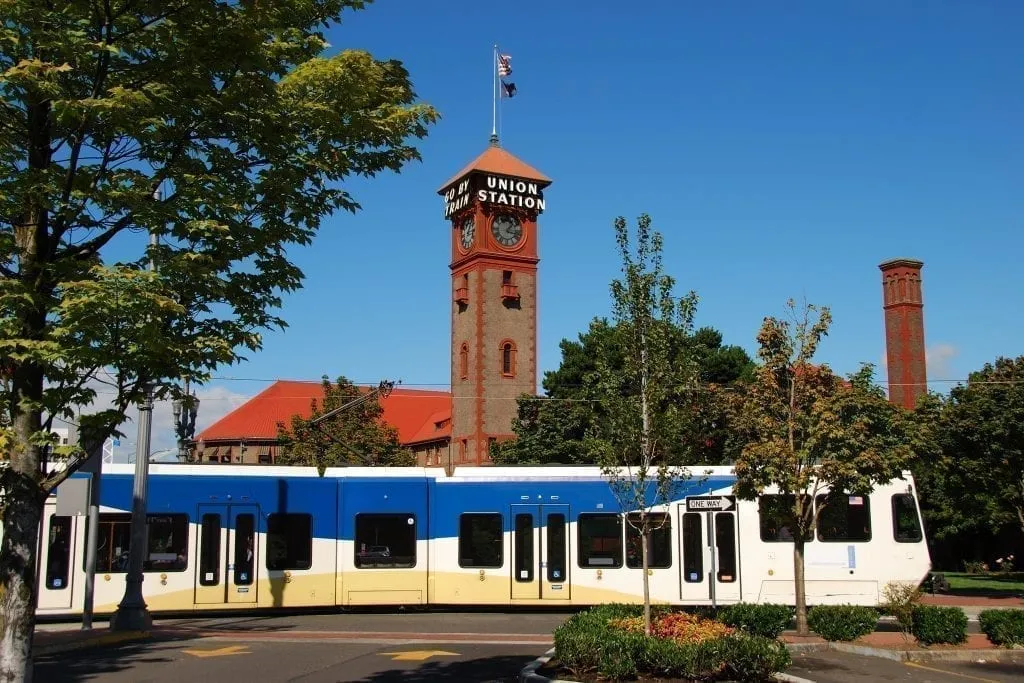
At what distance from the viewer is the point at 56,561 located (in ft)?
72.9

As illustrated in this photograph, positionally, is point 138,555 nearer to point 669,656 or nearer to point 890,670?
point 669,656

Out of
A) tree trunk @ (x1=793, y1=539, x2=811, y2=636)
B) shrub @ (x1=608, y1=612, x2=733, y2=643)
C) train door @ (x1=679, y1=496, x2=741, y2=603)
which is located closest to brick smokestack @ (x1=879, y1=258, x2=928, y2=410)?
train door @ (x1=679, y1=496, x2=741, y2=603)

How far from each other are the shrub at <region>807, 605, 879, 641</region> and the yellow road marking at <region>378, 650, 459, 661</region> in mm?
6659

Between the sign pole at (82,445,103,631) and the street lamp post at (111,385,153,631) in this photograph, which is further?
the sign pole at (82,445,103,631)

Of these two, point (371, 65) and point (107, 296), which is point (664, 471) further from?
point (107, 296)

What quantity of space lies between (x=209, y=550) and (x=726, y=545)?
1255 centimetres

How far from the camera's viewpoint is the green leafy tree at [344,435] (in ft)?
177

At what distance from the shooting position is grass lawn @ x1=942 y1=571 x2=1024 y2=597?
109ft

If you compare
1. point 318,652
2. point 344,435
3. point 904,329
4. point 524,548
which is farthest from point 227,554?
point 904,329

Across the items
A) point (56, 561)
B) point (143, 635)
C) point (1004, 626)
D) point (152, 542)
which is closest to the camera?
point (1004, 626)

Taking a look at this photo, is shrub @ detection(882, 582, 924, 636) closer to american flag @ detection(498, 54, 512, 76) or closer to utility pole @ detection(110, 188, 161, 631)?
utility pole @ detection(110, 188, 161, 631)

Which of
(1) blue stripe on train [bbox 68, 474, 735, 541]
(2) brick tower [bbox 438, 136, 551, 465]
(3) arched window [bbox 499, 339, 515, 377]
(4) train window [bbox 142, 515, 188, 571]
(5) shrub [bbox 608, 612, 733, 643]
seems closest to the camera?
(5) shrub [bbox 608, 612, 733, 643]

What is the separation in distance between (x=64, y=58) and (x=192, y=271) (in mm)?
1877

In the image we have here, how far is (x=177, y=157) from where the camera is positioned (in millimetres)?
8289
